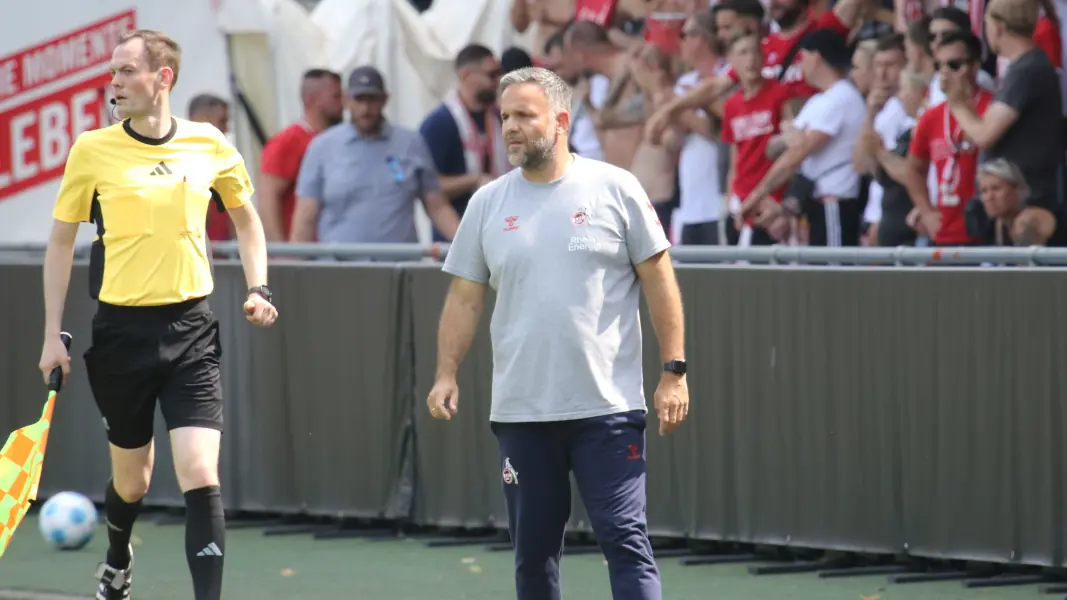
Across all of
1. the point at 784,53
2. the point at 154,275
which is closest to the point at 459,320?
the point at 154,275

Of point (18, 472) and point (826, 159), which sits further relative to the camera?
point (826, 159)

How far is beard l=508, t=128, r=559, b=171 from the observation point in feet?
19.8

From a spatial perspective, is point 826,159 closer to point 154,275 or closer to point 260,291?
point 260,291

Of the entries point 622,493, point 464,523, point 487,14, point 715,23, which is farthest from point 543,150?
point 487,14

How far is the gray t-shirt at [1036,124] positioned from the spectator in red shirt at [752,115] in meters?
1.80

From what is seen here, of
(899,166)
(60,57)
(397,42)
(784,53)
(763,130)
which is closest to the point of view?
(899,166)

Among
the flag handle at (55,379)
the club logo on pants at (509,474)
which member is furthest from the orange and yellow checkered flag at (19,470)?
the club logo on pants at (509,474)

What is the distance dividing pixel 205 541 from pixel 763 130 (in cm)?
504

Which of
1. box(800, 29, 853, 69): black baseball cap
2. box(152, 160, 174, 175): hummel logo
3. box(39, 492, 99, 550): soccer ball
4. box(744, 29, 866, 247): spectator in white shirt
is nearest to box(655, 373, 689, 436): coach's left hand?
box(152, 160, 174, 175): hummel logo

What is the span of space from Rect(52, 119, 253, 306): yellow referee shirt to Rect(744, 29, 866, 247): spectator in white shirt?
4404mm

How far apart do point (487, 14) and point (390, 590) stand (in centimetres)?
704

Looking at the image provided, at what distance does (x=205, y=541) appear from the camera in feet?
22.7

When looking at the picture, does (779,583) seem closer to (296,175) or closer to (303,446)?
(303,446)

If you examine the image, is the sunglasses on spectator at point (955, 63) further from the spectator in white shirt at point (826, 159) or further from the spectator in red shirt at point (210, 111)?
the spectator in red shirt at point (210, 111)
